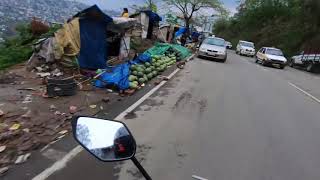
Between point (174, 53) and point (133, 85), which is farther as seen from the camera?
point (174, 53)

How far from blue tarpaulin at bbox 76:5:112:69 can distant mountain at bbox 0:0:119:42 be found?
10.6m

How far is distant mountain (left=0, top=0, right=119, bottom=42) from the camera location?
88.0 feet

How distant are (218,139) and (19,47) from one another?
12.6 metres

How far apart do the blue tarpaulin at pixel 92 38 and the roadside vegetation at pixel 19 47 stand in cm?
170

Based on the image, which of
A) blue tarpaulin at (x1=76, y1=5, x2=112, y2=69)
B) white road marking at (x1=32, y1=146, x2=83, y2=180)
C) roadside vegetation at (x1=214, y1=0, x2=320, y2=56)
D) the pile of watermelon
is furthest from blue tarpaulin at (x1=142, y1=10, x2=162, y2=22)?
white road marking at (x1=32, y1=146, x2=83, y2=180)

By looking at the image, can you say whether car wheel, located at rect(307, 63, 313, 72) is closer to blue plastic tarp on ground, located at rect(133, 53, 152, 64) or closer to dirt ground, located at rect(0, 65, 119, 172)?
blue plastic tarp on ground, located at rect(133, 53, 152, 64)

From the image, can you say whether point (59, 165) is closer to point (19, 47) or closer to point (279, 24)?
point (19, 47)

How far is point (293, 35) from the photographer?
5062 centimetres

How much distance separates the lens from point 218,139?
7926 millimetres

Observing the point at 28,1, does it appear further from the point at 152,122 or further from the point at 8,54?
the point at 152,122

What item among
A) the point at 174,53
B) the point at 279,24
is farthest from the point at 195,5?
the point at 174,53

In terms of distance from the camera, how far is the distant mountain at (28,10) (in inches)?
1056

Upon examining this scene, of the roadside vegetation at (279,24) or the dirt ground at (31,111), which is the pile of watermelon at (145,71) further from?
the roadside vegetation at (279,24)

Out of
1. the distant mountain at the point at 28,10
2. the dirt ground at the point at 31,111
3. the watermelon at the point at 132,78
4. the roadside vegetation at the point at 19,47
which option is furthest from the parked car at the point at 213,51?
the dirt ground at the point at 31,111
